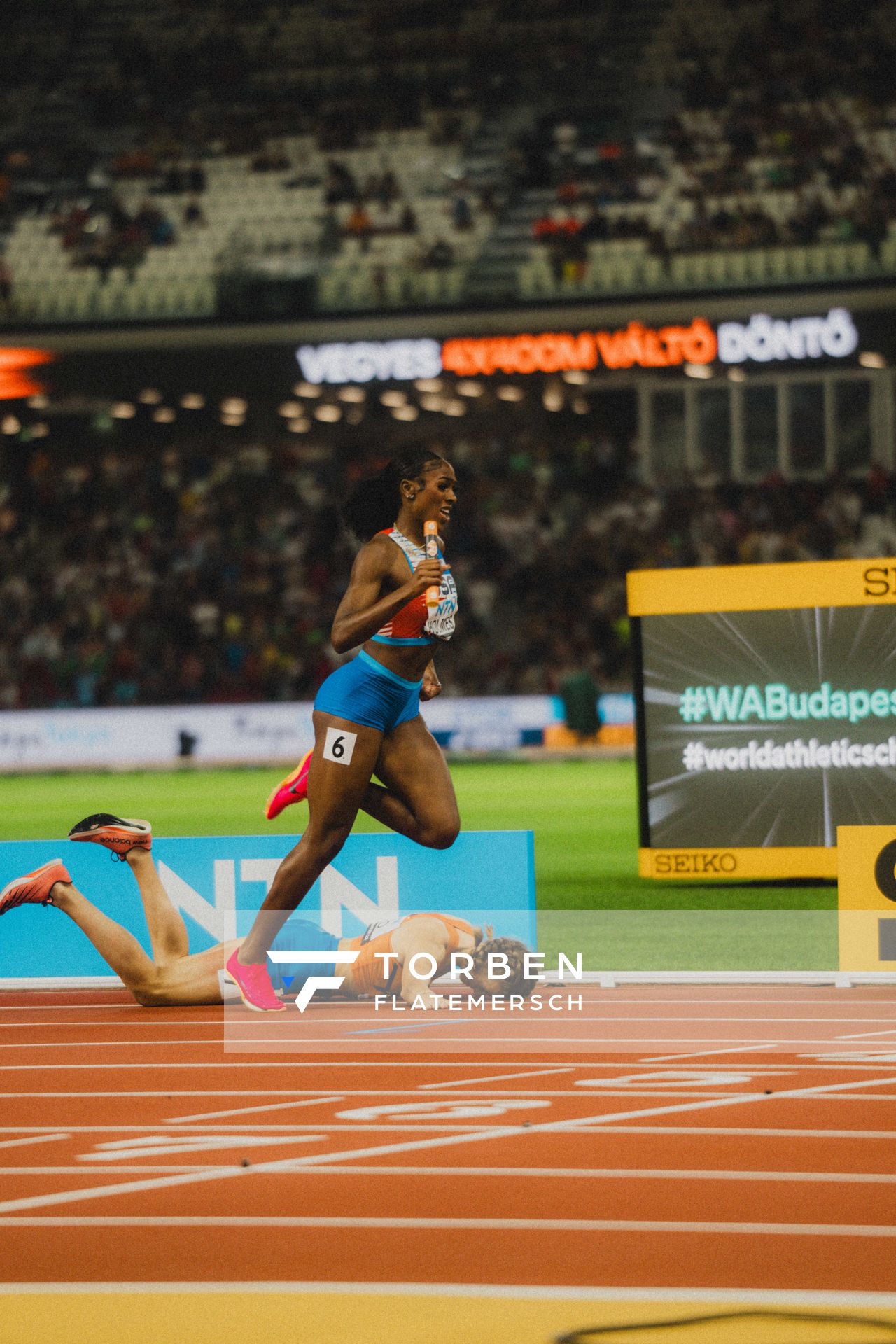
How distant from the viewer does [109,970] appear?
829 cm

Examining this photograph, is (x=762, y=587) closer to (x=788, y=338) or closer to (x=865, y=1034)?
(x=865, y=1034)

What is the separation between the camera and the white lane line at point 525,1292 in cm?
337

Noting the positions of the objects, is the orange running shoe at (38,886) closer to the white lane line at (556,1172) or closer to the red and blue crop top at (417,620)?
the red and blue crop top at (417,620)

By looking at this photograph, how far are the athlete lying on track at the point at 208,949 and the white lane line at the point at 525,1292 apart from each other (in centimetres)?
367

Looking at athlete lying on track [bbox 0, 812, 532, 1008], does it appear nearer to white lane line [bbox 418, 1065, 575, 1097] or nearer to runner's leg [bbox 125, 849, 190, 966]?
runner's leg [bbox 125, 849, 190, 966]

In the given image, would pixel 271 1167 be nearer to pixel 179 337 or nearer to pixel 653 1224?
pixel 653 1224

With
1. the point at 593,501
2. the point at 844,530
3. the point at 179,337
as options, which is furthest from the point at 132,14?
the point at 844,530

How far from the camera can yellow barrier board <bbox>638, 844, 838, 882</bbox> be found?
34.9ft

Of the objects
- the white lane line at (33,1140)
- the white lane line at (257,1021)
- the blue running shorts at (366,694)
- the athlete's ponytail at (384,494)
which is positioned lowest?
the white lane line at (33,1140)

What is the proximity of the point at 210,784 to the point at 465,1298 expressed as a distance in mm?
19986

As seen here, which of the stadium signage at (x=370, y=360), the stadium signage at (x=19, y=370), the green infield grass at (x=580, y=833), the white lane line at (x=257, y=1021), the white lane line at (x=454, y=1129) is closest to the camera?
the white lane line at (x=454, y=1129)

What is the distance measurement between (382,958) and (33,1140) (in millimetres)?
2514

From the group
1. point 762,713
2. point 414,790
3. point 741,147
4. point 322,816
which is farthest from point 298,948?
point 741,147

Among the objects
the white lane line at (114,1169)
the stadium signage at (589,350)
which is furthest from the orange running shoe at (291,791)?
the stadium signage at (589,350)
